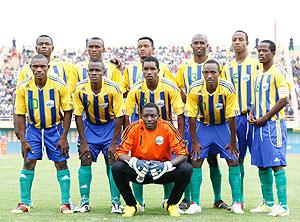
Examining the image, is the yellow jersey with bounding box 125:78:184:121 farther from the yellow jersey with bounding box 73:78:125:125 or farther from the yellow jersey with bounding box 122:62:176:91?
the yellow jersey with bounding box 122:62:176:91

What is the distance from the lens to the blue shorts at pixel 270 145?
356 inches

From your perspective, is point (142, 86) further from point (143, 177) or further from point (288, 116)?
point (288, 116)

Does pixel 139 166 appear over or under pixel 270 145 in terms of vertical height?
under

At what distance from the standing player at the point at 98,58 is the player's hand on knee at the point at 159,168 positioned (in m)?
1.71

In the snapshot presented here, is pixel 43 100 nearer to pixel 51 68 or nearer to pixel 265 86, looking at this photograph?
pixel 51 68

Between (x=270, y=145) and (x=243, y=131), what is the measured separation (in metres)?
0.68

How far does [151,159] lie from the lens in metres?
9.02

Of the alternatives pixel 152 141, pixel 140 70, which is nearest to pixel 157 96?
pixel 152 141

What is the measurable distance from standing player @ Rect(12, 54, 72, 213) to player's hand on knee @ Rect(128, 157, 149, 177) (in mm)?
963

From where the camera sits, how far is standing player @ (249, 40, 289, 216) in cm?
902

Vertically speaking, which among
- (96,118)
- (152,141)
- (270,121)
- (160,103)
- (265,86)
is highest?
(265,86)

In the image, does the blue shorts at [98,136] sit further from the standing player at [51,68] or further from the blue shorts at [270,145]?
the blue shorts at [270,145]

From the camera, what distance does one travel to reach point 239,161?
984 centimetres

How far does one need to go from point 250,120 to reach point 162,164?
1.26m
